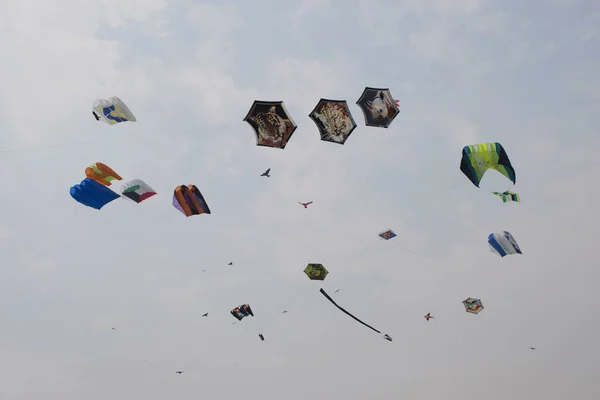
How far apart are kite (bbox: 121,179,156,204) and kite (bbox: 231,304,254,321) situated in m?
13.3

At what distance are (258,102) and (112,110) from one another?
8195 millimetres

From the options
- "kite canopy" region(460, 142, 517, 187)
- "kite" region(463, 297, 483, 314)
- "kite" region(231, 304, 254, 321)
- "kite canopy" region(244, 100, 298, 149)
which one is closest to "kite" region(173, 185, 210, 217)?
"kite canopy" region(244, 100, 298, 149)

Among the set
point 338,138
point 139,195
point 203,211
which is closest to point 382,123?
point 338,138

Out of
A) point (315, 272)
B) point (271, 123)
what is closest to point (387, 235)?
point (315, 272)

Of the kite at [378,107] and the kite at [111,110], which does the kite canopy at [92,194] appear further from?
the kite at [378,107]

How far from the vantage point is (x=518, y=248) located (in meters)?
33.9

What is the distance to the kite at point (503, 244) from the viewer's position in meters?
34.0

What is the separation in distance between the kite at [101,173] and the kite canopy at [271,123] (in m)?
8.39

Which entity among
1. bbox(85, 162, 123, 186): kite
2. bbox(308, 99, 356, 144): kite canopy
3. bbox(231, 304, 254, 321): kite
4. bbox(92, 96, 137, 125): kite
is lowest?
bbox(231, 304, 254, 321): kite

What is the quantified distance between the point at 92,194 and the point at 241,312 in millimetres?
15972

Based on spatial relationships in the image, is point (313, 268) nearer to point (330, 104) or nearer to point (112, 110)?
point (330, 104)

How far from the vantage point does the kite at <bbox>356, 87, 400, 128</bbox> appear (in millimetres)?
28227

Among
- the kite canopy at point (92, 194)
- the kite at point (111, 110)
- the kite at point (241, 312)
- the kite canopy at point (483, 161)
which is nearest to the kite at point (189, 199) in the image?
the kite canopy at point (92, 194)

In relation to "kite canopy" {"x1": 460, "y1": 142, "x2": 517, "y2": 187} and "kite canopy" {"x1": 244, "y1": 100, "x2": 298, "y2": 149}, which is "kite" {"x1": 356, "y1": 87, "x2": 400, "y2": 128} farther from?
"kite canopy" {"x1": 460, "y1": 142, "x2": 517, "y2": 187}
